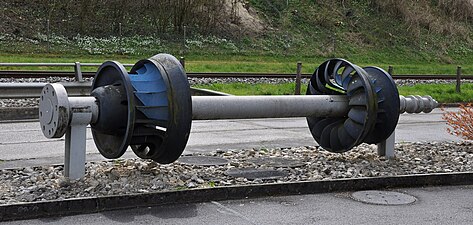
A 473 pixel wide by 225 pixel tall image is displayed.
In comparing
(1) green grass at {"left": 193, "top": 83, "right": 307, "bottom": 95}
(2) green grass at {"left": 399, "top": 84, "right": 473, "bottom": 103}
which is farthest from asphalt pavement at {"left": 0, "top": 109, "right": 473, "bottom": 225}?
(2) green grass at {"left": 399, "top": 84, "right": 473, "bottom": 103}

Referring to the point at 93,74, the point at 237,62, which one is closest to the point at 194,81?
the point at 93,74

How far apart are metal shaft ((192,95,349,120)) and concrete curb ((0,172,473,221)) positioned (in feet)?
3.39

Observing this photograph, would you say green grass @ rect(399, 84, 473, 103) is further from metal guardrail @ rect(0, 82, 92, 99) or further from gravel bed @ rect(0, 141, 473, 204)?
metal guardrail @ rect(0, 82, 92, 99)

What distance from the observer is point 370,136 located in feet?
29.1

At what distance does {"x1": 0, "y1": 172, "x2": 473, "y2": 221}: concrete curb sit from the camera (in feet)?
20.7

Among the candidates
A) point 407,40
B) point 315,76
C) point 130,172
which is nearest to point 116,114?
point 130,172

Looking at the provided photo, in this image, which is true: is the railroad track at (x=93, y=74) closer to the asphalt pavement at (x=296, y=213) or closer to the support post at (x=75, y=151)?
the support post at (x=75, y=151)

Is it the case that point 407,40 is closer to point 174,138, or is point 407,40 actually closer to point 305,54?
point 305,54

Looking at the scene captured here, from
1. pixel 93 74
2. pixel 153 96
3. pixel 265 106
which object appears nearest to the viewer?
pixel 153 96

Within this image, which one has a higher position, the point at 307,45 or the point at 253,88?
the point at 307,45

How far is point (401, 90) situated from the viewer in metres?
22.6

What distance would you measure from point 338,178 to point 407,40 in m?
37.5

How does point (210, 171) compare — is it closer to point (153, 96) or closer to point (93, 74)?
point (153, 96)

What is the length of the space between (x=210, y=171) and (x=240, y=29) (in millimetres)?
30880
